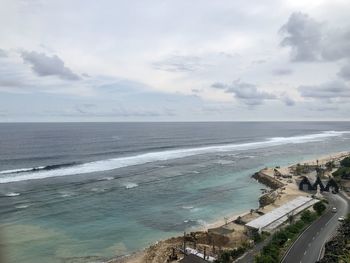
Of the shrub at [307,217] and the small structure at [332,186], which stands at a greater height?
the small structure at [332,186]

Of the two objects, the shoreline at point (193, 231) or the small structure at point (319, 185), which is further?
the small structure at point (319, 185)

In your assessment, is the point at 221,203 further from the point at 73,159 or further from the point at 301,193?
the point at 73,159

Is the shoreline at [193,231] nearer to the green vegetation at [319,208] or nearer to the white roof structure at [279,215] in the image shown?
the white roof structure at [279,215]

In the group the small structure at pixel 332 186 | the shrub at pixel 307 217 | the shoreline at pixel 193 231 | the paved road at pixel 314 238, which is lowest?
the shoreline at pixel 193 231

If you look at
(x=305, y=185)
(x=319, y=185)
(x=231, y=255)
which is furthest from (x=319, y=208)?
(x=305, y=185)

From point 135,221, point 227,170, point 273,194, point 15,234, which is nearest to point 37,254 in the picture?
point 15,234

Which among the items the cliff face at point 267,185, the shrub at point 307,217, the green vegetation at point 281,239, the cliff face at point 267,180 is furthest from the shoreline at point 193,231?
the shrub at point 307,217

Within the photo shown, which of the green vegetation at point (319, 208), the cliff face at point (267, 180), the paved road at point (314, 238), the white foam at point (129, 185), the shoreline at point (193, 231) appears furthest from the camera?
the cliff face at point (267, 180)
